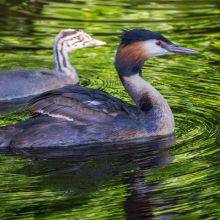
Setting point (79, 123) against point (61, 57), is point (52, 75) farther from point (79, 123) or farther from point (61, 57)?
point (79, 123)

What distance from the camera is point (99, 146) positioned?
11.0 metres

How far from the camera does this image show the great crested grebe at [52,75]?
13.9 m

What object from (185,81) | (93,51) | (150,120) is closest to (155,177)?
(150,120)

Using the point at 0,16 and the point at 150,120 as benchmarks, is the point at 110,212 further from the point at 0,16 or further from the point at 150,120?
the point at 0,16

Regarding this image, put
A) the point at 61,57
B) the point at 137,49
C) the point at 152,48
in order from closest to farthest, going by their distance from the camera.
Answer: the point at 137,49
the point at 152,48
the point at 61,57

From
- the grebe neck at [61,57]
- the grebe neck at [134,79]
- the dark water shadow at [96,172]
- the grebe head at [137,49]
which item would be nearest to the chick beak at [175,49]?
the grebe head at [137,49]

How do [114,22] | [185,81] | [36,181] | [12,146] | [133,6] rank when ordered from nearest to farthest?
[36,181] → [12,146] → [185,81] → [114,22] → [133,6]

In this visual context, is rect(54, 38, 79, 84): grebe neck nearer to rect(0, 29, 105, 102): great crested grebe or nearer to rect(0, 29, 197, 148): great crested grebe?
rect(0, 29, 105, 102): great crested grebe

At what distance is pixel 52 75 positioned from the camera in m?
14.5

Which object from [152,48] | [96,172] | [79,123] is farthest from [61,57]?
[96,172]

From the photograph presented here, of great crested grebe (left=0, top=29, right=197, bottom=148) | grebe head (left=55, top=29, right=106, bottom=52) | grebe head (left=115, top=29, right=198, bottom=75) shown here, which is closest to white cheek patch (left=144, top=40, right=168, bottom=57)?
grebe head (left=115, top=29, right=198, bottom=75)

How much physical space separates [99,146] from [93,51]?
16.3 ft

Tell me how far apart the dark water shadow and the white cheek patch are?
1048 mm

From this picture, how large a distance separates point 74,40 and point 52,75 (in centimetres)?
78
